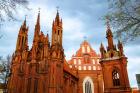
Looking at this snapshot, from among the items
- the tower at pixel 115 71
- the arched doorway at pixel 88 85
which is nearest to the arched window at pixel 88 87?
the arched doorway at pixel 88 85

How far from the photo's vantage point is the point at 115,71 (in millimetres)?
31797

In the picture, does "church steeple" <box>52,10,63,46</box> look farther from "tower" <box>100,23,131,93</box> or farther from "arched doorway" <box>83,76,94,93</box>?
"arched doorway" <box>83,76,94,93</box>

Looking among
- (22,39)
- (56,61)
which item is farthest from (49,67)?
(22,39)

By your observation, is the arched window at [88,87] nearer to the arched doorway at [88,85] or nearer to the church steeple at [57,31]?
the arched doorway at [88,85]

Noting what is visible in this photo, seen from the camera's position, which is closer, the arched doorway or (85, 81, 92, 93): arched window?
the arched doorway

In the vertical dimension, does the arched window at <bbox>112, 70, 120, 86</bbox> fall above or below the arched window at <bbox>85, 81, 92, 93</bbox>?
above

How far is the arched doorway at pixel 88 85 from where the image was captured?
3966 cm

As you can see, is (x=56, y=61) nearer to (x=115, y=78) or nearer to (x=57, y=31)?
(x=57, y=31)

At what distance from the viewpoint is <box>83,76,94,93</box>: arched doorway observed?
130 ft

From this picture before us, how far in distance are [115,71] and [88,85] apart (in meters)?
10.7

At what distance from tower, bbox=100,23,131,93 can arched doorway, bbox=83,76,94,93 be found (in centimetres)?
901

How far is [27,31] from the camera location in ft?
111

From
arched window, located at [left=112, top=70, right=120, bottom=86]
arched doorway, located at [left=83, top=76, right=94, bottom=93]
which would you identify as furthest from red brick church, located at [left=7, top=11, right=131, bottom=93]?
arched doorway, located at [left=83, top=76, right=94, bottom=93]

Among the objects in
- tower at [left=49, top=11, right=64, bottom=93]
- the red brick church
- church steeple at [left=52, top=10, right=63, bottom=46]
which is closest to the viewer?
tower at [left=49, top=11, right=64, bottom=93]
